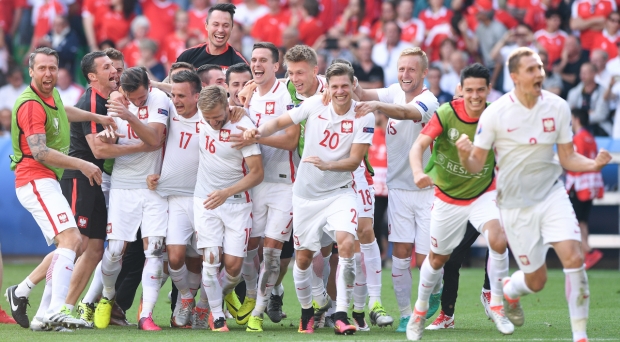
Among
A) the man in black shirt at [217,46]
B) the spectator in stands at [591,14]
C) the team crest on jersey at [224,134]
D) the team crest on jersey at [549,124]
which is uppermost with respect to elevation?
the spectator in stands at [591,14]

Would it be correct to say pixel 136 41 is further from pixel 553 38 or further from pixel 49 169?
pixel 49 169

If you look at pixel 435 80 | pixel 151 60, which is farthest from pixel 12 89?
pixel 435 80

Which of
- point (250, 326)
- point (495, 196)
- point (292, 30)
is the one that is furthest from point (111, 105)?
point (292, 30)

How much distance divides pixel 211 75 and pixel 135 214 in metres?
1.75

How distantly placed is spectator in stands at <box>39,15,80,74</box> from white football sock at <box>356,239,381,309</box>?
36.4 ft

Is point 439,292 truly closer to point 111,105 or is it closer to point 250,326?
point 250,326

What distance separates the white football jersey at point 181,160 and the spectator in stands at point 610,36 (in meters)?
10.4

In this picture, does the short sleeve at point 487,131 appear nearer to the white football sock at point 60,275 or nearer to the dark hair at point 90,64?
the white football sock at point 60,275

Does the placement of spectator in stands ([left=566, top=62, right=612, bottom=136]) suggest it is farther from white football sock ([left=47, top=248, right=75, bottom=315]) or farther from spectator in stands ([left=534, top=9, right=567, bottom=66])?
white football sock ([left=47, top=248, right=75, bottom=315])

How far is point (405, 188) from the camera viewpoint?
975 centimetres

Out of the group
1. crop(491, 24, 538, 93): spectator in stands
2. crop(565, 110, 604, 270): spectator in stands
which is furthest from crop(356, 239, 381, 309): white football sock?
crop(491, 24, 538, 93): spectator in stands

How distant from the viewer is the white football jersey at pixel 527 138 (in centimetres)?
746

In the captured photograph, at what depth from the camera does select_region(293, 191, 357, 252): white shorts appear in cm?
867

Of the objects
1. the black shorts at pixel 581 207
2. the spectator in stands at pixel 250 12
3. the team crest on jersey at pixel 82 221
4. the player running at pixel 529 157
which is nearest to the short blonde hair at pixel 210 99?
the team crest on jersey at pixel 82 221
